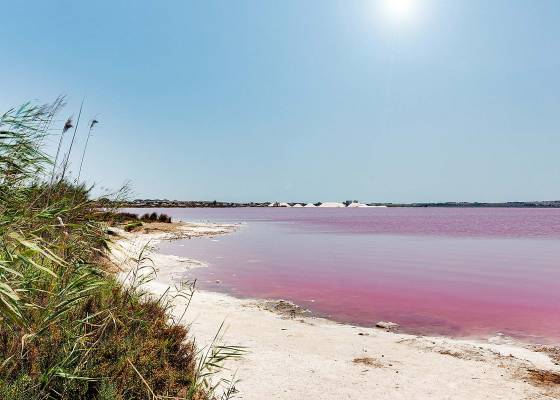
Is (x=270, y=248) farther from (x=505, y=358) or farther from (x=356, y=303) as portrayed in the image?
(x=505, y=358)

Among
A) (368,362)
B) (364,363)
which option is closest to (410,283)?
(368,362)

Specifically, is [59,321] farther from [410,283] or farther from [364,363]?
[410,283]

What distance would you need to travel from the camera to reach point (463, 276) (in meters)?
21.4

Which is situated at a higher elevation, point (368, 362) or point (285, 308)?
point (368, 362)

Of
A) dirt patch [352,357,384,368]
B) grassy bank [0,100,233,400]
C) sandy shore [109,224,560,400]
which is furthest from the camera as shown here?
dirt patch [352,357,384,368]

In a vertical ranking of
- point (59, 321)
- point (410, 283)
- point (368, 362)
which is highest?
point (59, 321)

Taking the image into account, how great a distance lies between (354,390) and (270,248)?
25871 mm

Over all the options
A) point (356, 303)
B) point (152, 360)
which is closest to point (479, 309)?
point (356, 303)

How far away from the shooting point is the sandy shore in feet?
24.5

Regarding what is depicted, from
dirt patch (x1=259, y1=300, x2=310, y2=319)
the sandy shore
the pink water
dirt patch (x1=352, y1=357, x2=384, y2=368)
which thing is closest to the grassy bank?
the sandy shore

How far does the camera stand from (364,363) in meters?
8.89

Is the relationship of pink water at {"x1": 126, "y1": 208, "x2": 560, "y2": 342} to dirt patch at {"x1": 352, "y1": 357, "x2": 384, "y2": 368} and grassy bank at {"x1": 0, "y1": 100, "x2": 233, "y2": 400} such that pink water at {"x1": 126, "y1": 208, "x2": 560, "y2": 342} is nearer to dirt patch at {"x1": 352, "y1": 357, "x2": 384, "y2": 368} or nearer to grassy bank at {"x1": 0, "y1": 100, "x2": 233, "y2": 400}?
dirt patch at {"x1": 352, "y1": 357, "x2": 384, "y2": 368}

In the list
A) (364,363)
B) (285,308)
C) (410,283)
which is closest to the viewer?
(364,363)

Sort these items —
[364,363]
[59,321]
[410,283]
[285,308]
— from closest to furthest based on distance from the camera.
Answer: [59,321] → [364,363] → [285,308] → [410,283]
